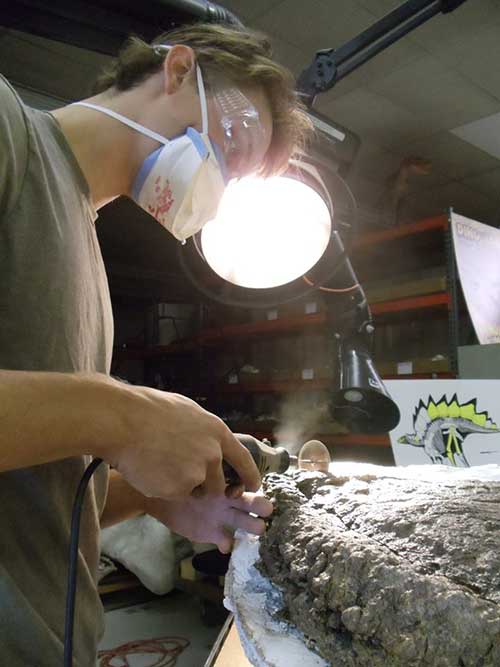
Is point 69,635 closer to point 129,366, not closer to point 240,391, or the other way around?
point 240,391

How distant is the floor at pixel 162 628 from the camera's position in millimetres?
2420

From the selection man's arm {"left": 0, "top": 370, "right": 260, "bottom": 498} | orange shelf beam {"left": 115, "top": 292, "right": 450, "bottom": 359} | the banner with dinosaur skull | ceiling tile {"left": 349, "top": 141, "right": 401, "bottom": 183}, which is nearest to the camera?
man's arm {"left": 0, "top": 370, "right": 260, "bottom": 498}

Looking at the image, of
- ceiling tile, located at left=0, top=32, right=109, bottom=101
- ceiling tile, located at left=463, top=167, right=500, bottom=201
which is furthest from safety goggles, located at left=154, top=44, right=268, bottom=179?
ceiling tile, located at left=463, top=167, right=500, bottom=201

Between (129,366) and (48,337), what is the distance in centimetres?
546

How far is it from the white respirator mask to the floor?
7.18 ft

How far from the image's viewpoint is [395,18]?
1.50 meters

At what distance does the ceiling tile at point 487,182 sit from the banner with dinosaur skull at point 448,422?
8.65ft

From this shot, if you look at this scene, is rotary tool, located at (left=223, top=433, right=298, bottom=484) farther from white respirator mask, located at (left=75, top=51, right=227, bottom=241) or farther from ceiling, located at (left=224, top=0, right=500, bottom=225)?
ceiling, located at (left=224, top=0, right=500, bottom=225)

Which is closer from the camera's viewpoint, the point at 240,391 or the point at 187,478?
the point at 187,478

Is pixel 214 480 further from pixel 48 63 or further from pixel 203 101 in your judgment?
pixel 48 63

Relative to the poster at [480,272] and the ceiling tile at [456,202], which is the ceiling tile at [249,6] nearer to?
the poster at [480,272]

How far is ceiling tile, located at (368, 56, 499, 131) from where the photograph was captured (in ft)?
8.70

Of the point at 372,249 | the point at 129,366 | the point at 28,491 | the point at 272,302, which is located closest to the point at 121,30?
the point at 272,302

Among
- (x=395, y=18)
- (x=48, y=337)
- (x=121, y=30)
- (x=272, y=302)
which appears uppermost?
(x=395, y=18)
